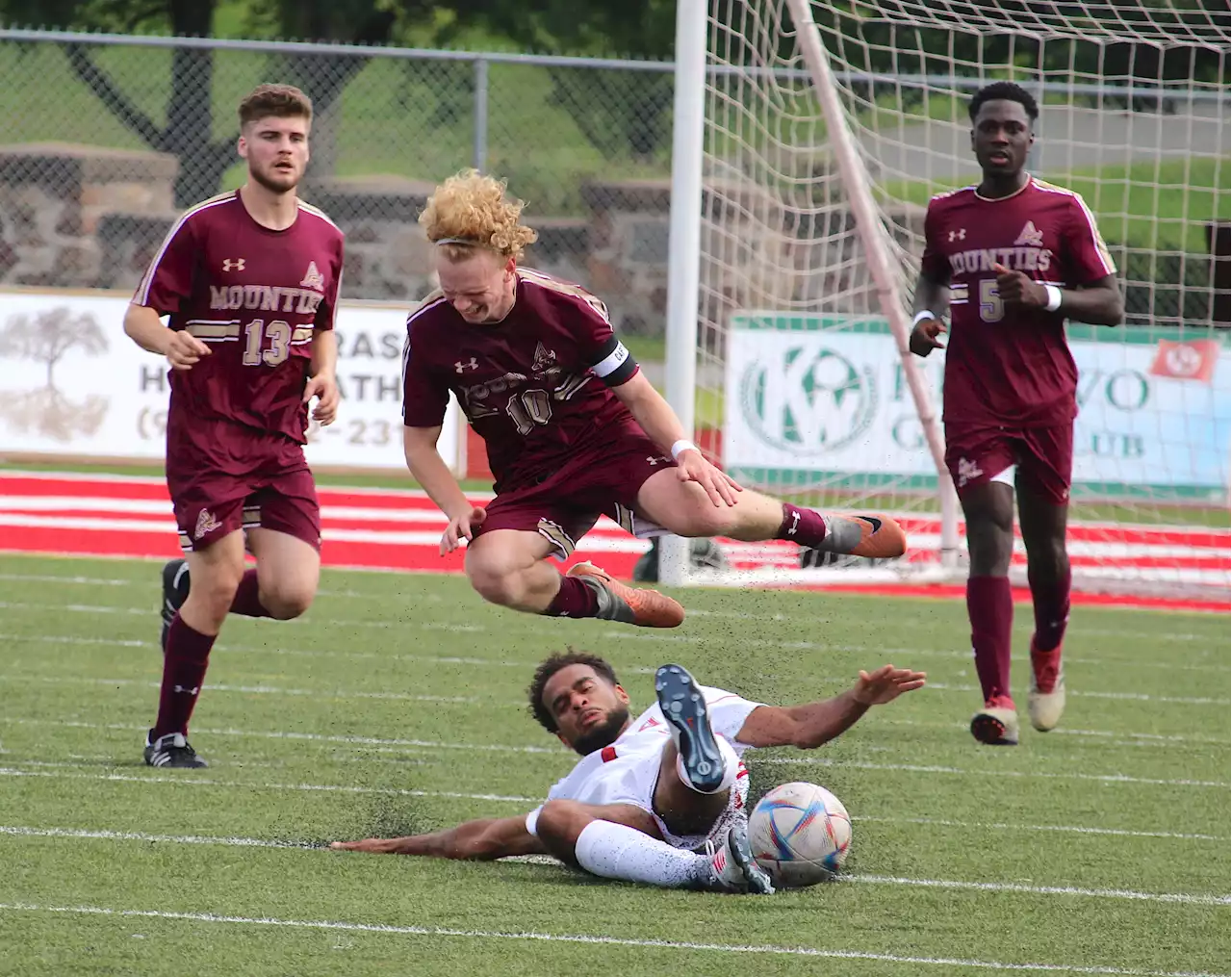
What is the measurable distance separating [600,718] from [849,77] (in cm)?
663

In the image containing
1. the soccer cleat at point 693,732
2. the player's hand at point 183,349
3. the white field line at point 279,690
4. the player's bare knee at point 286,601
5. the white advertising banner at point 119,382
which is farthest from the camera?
the white advertising banner at point 119,382

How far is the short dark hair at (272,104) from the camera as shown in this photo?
652 centimetres

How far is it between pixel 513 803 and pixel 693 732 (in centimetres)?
148

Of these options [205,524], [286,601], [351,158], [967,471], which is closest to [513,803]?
[286,601]

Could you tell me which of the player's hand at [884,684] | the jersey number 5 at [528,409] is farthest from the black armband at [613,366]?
the player's hand at [884,684]

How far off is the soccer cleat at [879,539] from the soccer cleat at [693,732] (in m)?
1.34

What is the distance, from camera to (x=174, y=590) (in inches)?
281

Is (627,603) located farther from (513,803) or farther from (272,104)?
(272,104)

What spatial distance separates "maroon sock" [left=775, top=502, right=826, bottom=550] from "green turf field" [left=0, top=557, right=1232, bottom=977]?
1.58 feet

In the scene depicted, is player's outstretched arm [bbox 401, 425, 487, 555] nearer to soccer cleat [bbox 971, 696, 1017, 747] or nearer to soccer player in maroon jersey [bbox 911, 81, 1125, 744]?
soccer player in maroon jersey [bbox 911, 81, 1125, 744]

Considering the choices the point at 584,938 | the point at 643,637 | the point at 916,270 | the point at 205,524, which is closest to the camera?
the point at 584,938

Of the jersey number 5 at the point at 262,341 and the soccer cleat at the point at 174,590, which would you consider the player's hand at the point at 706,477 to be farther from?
the soccer cleat at the point at 174,590

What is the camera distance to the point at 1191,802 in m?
6.65

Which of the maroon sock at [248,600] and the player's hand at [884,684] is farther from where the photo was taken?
the maroon sock at [248,600]
